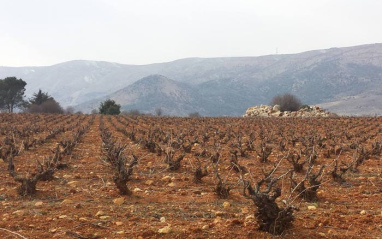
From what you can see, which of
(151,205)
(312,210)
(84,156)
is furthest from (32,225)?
(84,156)

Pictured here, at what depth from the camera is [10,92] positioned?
219 feet

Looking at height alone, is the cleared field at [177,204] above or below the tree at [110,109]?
below

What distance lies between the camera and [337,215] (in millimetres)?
4301

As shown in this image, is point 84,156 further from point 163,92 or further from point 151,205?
point 163,92

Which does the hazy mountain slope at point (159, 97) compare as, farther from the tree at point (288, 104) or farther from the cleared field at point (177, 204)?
the cleared field at point (177, 204)

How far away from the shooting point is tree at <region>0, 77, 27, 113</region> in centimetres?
6594

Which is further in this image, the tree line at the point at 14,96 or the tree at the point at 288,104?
the tree line at the point at 14,96

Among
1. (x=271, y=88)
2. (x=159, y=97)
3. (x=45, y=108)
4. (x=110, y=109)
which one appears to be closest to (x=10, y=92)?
(x=45, y=108)

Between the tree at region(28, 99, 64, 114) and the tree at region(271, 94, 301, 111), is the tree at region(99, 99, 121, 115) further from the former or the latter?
the tree at region(271, 94, 301, 111)

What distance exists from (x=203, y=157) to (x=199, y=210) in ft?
16.7

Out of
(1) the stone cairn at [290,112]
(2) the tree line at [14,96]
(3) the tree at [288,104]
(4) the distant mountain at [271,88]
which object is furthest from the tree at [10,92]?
(4) the distant mountain at [271,88]

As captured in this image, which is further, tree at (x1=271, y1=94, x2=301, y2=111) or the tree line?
the tree line

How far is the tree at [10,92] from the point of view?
65938mm

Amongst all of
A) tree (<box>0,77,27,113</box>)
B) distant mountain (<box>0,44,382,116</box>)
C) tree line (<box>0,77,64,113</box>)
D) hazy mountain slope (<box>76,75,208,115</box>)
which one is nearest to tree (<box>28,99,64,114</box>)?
tree line (<box>0,77,64,113</box>)
